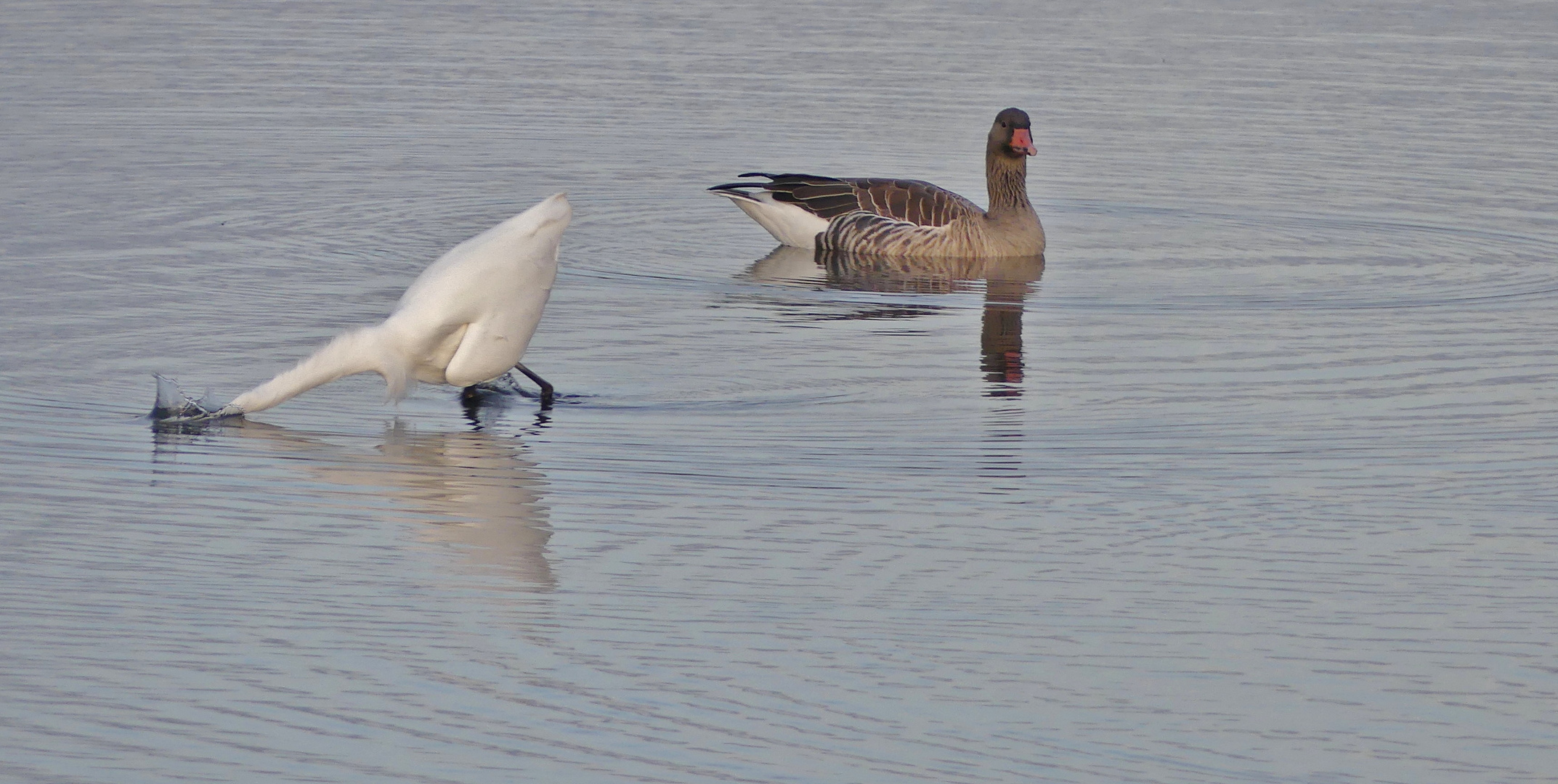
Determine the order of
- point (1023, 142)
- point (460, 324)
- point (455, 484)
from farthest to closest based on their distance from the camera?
point (1023, 142), point (460, 324), point (455, 484)

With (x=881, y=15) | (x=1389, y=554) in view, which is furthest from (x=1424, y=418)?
(x=881, y=15)

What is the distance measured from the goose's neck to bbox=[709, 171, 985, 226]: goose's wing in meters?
0.18

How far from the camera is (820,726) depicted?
586 cm

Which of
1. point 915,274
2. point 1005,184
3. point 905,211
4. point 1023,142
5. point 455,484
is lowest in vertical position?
point 455,484

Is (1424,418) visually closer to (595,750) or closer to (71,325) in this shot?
(595,750)

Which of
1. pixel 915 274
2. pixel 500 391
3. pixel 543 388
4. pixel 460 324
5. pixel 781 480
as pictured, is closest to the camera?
A: pixel 781 480

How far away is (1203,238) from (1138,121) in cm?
561

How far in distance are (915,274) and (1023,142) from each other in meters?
1.46

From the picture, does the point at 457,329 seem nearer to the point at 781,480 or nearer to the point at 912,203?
the point at 781,480

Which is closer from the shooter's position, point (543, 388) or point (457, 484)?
point (457, 484)

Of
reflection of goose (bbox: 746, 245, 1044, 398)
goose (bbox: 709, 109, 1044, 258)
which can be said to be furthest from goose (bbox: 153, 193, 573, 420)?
goose (bbox: 709, 109, 1044, 258)

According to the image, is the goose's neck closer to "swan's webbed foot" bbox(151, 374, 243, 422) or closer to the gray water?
the gray water

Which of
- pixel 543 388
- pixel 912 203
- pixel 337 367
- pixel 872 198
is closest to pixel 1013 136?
pixel 912 203

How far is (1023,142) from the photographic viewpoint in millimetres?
15633
